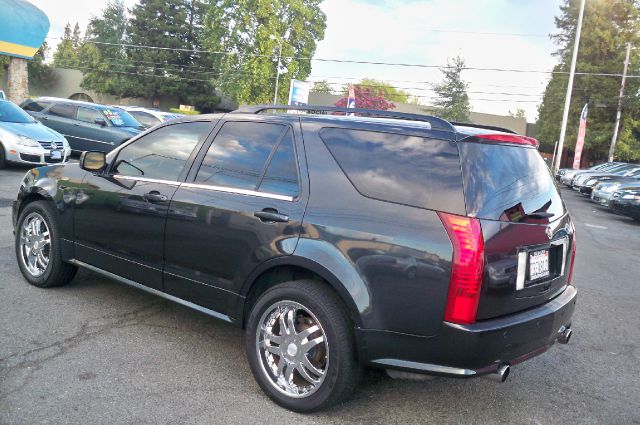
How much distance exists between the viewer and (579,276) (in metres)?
7.60

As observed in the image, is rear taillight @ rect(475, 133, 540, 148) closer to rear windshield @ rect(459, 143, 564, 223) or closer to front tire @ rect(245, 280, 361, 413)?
rear windshield @ rect(459, 143, 564, 223)

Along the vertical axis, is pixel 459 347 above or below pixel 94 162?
below

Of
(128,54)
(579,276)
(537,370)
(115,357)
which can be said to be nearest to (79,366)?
(115,357)

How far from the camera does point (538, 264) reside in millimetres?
3125

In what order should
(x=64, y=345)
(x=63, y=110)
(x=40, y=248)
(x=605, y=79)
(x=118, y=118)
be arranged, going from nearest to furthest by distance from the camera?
→ 1. (x=64, y=345)
2. (x=40, y=248)
3. (x=63, y=110)
4. (x=118, y=118)
5. (x=605, y=79)

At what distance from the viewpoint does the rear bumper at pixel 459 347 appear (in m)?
2.79

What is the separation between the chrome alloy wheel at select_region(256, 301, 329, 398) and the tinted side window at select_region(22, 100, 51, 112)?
49.1 ft

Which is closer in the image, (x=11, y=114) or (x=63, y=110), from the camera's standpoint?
(x=11, y=114)

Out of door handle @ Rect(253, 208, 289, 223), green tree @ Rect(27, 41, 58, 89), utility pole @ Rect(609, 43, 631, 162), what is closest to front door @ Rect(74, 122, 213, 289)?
door handle @ Rect(253, 208, 289, 223)

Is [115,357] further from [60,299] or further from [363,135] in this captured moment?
[363,135]

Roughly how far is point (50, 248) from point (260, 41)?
44.7m

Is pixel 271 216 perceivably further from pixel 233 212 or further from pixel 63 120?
pixel 63 120

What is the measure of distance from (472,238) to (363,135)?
3.02 feet

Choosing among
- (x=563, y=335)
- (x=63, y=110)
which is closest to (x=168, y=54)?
(x=63, y=110)
